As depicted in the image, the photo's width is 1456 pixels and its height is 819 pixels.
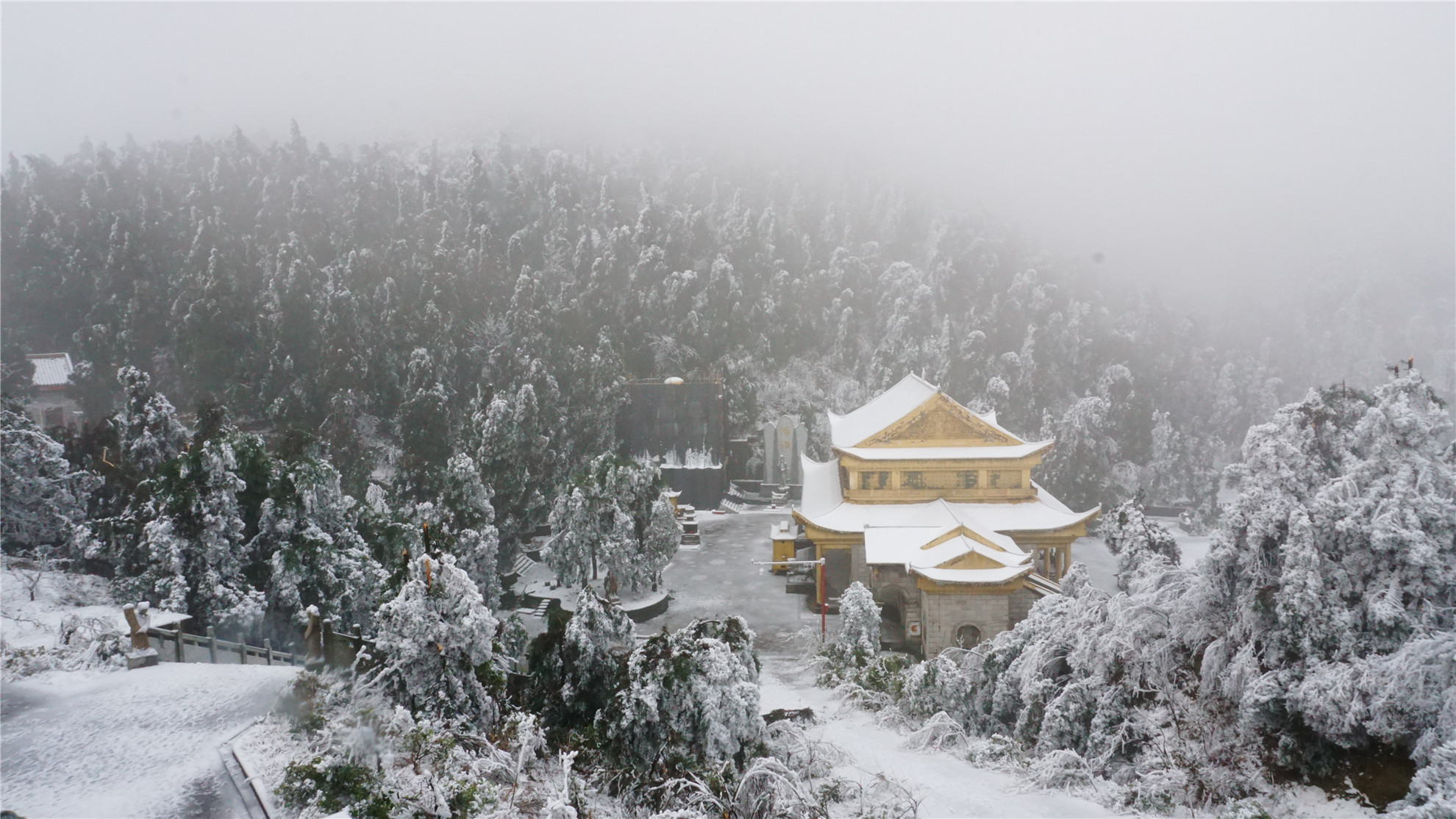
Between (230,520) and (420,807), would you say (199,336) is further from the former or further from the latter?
(420,807)

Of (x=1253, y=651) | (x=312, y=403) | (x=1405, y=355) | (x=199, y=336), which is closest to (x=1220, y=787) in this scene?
(x=1253, y=651)

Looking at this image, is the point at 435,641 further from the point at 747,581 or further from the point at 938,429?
the point at 938,429

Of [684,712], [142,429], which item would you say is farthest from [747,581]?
[142,429]

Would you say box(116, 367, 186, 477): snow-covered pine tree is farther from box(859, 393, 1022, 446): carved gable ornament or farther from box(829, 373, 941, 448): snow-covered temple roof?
box(859, 393, 1022, 446): carved gable ornament

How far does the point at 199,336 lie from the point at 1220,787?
5201 centimetres

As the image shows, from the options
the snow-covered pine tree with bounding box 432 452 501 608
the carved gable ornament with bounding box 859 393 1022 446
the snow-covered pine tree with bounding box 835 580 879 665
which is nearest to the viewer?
the snow-covered pine tree with bounding box 835 580 879 665

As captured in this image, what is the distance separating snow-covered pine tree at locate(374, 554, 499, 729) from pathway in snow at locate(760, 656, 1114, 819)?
480cm

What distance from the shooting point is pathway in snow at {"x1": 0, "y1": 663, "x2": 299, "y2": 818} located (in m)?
7.07

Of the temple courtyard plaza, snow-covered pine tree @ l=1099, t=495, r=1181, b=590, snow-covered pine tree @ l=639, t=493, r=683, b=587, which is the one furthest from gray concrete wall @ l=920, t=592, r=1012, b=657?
snow-covered pine tree @ l=639, t=493, r=683, b=587

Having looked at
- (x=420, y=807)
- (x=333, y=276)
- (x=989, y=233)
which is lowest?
(x=420, y=807)

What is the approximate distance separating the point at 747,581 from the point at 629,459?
5.97 m

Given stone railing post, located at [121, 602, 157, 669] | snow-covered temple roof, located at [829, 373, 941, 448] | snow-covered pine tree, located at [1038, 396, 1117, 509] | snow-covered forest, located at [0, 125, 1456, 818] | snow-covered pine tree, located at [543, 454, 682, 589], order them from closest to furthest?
snow-covered forest, located at [0, 125, 1456, 818] < stone railing post, located at [121, 602, 157, 669] < snow-covered pine tree, located at [543, 454, 682, 589] < snow-covered temple roof, located at [829, 373, 941, 448] < snow-covered pine tree, located at [1038, 396, 1117, 509]

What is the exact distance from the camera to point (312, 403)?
4275 centimetres

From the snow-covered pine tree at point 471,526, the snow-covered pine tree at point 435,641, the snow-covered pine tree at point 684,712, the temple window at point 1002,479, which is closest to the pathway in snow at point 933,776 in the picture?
the snow-covered pine tree at point 684,712
